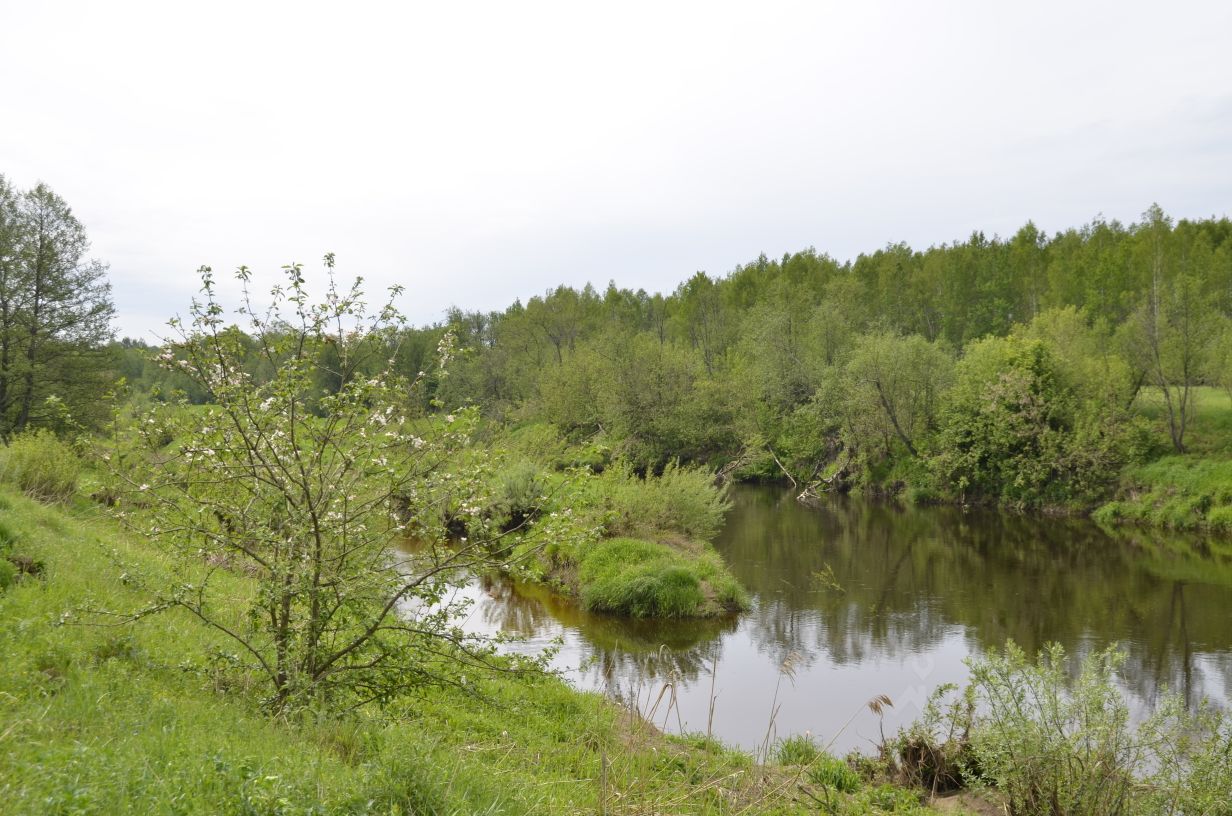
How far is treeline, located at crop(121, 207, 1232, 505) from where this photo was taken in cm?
3134

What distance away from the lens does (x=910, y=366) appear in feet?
125

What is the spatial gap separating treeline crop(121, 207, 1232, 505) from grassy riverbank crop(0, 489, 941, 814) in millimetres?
3079

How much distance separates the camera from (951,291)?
56.2 metres

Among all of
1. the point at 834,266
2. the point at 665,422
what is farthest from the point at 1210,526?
the point at 834,266

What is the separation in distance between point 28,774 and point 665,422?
39.2 meters

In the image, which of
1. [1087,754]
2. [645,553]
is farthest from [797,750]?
[645,553]

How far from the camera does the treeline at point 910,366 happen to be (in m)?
31.3

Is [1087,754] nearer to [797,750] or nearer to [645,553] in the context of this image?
[797,750]

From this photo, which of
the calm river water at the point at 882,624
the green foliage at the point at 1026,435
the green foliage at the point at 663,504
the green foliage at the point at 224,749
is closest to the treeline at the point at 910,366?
the green foliage at the point at 1026,435

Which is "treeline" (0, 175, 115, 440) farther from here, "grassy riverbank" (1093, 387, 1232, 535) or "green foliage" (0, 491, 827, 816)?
"grassy riverbank" (1093, 387, 1232, 535)

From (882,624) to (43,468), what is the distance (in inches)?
670

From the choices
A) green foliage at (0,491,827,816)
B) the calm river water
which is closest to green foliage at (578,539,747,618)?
the calm river water

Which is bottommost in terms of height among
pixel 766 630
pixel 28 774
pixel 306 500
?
pixel 766 630

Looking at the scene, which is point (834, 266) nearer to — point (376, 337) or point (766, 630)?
point (766, 630)
